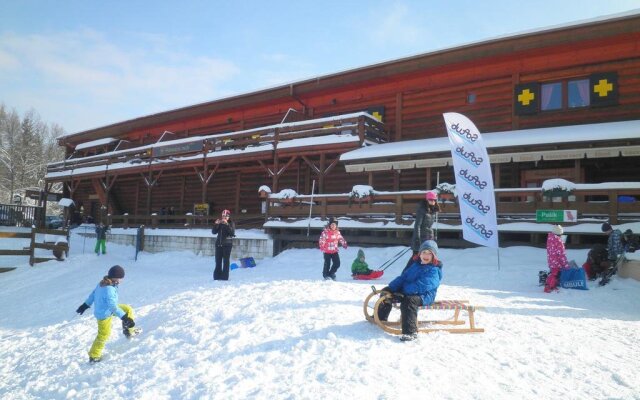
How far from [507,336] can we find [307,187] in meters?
13.1

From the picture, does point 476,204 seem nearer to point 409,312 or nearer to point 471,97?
point 409,312

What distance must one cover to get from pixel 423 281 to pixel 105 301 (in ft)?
13.1

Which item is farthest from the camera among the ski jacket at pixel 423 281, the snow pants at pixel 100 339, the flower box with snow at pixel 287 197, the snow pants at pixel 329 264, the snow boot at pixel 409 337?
the flower box with snow at pixel 287 197

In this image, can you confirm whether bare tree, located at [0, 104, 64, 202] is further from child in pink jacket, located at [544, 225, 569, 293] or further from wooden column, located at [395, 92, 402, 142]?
child in pink jacket, located at [544, 225, 569, 293]

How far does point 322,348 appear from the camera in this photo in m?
4.41

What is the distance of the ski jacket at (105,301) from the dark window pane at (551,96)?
12.8 metres

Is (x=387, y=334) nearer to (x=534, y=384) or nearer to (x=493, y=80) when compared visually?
(x=534, y=384)

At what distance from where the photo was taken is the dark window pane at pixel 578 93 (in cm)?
1223

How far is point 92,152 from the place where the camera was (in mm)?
27656

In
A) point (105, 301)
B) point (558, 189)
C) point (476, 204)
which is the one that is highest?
point (558, 189)

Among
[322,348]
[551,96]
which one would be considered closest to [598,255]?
[322,348]

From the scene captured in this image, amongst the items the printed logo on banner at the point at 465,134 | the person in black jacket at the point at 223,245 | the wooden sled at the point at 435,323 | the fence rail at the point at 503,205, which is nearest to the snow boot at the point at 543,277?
the fence rail at the point at 503,205

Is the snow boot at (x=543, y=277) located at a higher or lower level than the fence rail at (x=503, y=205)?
lower

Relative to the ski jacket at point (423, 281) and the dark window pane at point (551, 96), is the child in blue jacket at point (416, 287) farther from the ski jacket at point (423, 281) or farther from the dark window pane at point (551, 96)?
the dark window pane at point (551, 96)
